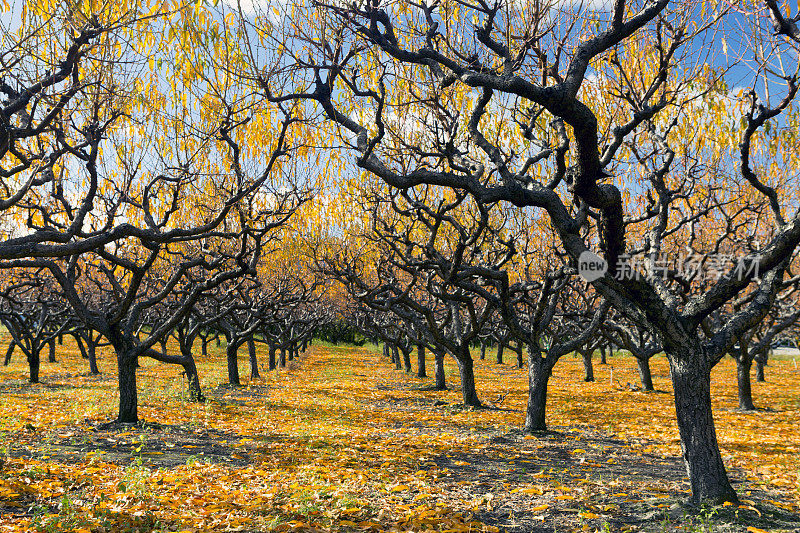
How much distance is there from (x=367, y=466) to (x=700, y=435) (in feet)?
15.6

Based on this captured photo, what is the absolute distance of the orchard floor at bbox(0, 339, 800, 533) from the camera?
18.7 ft

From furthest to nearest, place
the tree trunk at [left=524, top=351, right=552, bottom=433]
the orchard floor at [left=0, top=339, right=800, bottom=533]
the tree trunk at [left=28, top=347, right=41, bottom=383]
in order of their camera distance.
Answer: the tree trunk at [left=28, top=347, right=41, bottom=383] < the tree trunk at [left=524, top=351, right=552, bottom=433] < the orchard floor at [left=0, top=339, right=800, bottom=533]

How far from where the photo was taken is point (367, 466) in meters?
8.45

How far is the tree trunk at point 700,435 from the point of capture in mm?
6109

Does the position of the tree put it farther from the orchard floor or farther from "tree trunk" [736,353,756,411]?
"tree trunk" [736,353,756,411]

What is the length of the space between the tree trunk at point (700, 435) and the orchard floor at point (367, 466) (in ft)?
0.92

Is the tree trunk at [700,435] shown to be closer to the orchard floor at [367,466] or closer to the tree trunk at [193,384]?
the orchard floor at [367,466]

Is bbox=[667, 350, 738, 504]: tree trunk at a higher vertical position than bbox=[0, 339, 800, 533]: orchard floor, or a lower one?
higher

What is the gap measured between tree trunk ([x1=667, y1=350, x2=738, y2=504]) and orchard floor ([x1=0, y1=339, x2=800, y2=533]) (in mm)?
279

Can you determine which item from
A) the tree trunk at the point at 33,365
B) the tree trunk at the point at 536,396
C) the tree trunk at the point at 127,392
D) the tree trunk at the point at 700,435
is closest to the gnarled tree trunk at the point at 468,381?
the tree trunk at the point at 536,396

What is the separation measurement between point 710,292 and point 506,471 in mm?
4197

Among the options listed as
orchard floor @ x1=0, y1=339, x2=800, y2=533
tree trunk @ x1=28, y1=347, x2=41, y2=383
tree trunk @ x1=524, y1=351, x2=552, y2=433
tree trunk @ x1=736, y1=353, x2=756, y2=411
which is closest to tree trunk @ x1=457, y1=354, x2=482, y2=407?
orchard floor @ x1=0, y1=339, x2=800, y2=533

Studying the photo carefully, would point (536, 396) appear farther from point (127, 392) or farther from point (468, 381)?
point (127, 392)

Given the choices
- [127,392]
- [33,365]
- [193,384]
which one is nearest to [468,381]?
[193,384]
